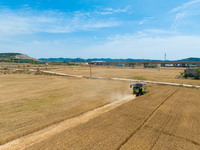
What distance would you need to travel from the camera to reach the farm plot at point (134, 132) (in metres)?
10.1

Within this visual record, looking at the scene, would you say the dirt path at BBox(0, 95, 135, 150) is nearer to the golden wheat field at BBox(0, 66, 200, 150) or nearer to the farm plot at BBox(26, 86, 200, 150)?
the golden wheat field at BBox(0, 66, 200, 150)

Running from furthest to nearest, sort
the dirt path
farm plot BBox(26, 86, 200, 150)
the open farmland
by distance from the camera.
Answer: the open farmland, the dirt path, farm plot BBox(26, 86, 200, 150)

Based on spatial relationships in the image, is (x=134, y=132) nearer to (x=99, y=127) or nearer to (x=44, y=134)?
(x=99, y=127)

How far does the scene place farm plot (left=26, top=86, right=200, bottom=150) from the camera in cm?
1007

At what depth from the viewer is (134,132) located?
1195 cm

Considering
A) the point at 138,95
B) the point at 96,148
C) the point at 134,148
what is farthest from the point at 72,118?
the point at 138,95

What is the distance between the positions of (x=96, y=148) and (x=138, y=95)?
1796 cm

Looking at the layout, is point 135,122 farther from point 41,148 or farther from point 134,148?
point 41,148

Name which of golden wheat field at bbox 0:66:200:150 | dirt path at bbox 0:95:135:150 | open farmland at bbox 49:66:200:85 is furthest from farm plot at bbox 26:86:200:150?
open farmland at bbox 49:66:200:85

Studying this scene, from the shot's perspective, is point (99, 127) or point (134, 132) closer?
point (134, 132)

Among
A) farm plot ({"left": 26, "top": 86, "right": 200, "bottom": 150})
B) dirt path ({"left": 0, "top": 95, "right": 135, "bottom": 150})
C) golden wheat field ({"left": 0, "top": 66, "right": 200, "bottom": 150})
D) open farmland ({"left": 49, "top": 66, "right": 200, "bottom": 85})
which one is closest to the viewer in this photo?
farm plot ({"left": 26, "top": 86, "right": 200, "bottom": 150})

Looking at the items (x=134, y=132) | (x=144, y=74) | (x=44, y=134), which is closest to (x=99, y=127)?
(x=134, y=132)

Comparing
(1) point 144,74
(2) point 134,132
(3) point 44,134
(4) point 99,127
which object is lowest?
(3) point 44,134

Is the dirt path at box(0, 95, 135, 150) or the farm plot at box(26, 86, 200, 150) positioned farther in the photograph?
the dirt path at box(0, 95, 135, 150)
